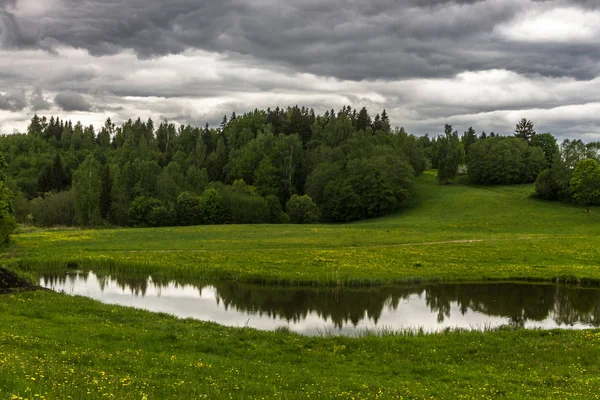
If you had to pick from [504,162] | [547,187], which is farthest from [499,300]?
[504,162]

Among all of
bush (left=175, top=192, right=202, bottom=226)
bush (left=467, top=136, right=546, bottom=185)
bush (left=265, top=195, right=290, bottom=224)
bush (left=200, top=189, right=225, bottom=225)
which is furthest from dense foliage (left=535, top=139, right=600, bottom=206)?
bush (left=175, top=192, right=202, bottom=226)

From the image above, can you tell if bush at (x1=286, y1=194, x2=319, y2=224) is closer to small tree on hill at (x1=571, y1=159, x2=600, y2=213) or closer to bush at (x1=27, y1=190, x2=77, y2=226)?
small tree on hill at (x1=571, y1=159, x2=600, y2=213)

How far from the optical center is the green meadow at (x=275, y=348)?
46.8 feet

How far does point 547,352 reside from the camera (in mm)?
20609

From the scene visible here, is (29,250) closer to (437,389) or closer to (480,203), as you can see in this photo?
(437,389)

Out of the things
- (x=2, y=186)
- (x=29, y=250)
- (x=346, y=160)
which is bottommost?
(x=29, y=250)

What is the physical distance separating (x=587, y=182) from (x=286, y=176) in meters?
80.5

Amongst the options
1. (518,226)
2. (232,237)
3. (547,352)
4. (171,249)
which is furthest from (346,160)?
Answer: (547,352)

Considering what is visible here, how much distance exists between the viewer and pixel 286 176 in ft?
465

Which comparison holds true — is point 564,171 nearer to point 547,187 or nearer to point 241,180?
point 547,187

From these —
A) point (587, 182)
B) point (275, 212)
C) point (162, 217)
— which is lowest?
point (162, 217)

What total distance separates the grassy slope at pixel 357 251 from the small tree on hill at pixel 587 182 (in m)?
3.58

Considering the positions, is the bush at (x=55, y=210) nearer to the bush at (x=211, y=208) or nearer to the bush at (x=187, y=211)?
the bush at (x=187, y=211)

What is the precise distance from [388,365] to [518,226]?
6924 cm
